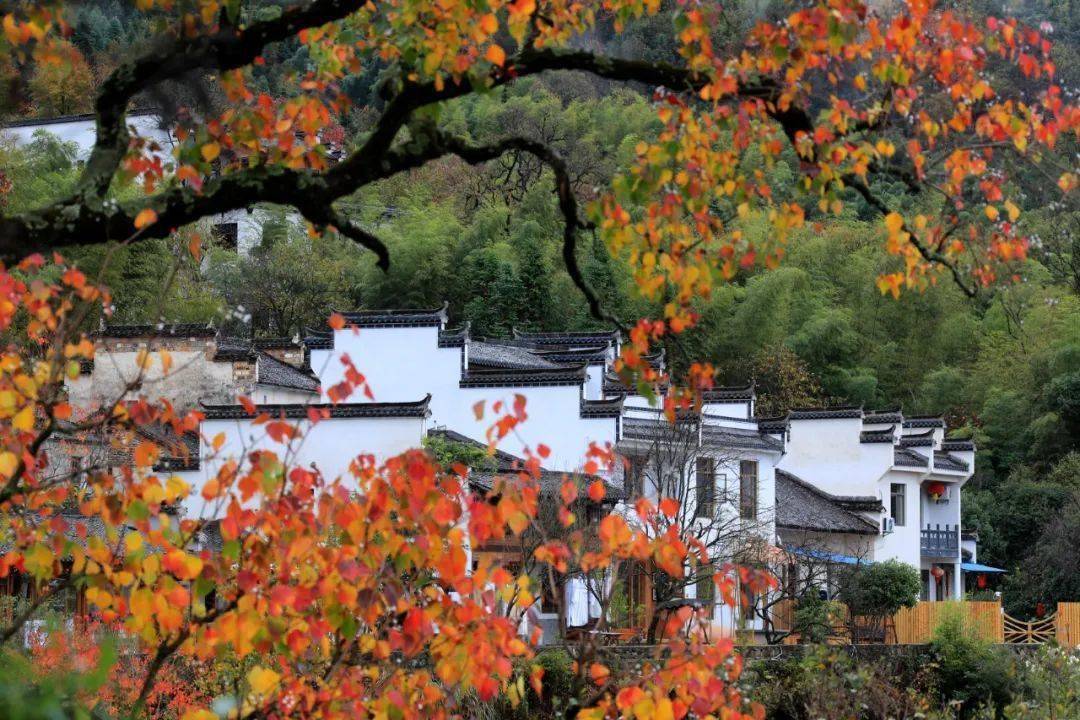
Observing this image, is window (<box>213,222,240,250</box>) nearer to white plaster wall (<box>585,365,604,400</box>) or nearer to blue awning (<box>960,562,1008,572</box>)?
white plaster wall (<box>585,365,604,400</box>)

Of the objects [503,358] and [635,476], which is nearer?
[635,476]

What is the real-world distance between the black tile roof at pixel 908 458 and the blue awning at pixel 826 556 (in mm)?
4484

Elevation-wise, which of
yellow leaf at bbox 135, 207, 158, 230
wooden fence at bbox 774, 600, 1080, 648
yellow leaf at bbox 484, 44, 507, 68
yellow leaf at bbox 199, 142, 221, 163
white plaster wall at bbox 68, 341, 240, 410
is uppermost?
white plaster wall at bbox 68, 341, 240, 410

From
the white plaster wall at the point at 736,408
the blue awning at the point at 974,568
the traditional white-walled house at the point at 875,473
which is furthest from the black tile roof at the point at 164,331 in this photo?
the blue awning at the point at 974,568

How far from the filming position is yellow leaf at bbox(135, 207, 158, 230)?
5.42m

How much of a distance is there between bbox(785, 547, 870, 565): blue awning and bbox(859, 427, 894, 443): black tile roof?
151 inches

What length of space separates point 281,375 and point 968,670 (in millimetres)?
15029

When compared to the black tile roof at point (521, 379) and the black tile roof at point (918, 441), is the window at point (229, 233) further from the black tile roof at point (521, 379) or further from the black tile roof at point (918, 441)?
the black tile roof at point (521, 379)

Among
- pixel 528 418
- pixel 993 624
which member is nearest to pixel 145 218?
pixel 528 418

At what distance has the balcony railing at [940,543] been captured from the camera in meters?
39.1

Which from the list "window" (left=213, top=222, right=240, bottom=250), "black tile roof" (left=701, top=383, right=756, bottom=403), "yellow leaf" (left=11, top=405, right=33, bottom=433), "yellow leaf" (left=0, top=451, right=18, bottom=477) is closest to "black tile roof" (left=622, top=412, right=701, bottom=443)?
"black tile roof" (left=701, top=383, right=756, bottom=403)

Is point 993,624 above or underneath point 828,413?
underneath

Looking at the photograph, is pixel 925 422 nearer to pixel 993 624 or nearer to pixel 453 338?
pixel 993 624

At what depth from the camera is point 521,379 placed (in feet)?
87.2
